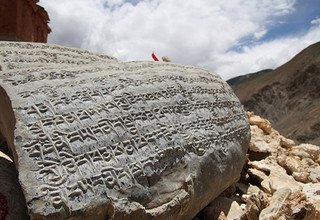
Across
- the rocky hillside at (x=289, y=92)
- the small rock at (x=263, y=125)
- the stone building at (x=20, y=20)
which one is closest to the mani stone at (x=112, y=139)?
the small rock at (x=263, y=125)

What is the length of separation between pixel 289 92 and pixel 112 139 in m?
17.1

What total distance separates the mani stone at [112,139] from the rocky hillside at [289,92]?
41.3ft

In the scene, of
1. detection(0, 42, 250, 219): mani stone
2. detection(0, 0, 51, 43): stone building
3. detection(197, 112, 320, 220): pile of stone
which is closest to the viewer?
detection(0, 42, 250, 219): mani stone

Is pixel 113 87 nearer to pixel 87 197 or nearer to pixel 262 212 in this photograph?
pixel 87 197

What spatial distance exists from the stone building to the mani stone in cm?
521

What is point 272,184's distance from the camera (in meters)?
3.79

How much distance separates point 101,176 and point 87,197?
0.54 feet

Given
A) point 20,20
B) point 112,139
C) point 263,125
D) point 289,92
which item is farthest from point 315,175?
point 289,92

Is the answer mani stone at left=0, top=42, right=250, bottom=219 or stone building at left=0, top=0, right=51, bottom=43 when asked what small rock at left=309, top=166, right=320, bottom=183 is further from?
stone building at left=0, top=0, right=51, bottom=43

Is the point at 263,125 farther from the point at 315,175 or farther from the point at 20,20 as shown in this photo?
the point at 20,20

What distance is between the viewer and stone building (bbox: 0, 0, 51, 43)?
28.1 ft

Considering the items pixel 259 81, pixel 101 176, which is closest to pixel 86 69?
pixel 101 176

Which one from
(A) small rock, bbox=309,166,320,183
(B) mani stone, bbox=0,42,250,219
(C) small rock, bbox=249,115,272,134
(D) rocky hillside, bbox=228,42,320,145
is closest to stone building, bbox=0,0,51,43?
(B) mani stone, bbox=0,42,250,219

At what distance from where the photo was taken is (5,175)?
272cm
